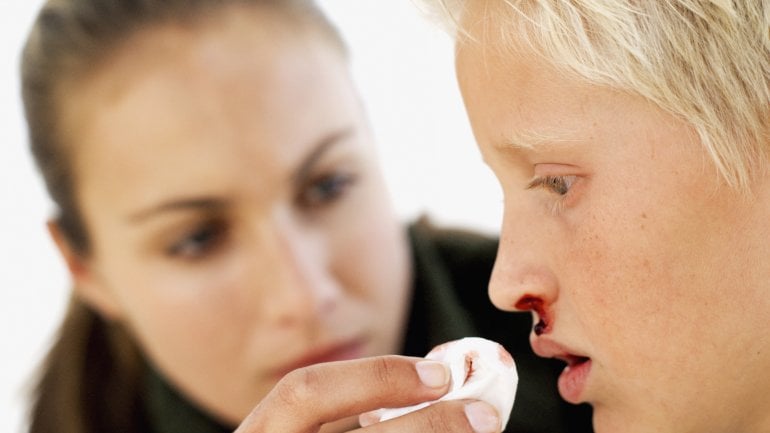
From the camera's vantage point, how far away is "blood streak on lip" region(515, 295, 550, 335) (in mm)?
819

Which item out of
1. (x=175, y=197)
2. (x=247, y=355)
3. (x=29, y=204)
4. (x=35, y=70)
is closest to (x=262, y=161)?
(x=175, y=197)

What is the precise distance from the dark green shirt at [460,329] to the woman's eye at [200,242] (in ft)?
1.23

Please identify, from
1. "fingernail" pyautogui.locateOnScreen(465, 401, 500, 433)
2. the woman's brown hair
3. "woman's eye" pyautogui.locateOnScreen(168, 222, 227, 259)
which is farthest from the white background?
"fingernail" pyautogui.locateOnScreen(465, 401, 500, 433)

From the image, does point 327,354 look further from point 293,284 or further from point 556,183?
point 556,183

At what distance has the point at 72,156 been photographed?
1415mm

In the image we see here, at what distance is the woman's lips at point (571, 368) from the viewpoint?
83cm

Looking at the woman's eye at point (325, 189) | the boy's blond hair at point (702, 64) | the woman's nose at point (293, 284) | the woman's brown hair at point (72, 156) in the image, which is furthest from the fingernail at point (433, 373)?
the woman's brown hair at point (72, 156)

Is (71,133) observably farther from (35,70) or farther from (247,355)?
(247,355)

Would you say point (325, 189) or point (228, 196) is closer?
point (228, 196)

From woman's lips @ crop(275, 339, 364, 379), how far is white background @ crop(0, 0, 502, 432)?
449 mm

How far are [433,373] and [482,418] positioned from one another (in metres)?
0.07

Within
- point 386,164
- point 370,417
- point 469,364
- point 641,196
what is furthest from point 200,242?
point 641,196

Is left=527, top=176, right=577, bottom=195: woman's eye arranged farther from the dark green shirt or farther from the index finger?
the dark green shirt

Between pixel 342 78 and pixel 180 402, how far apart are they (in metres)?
0.67
